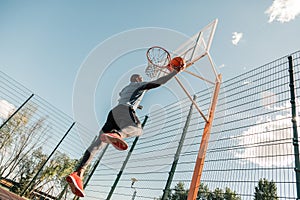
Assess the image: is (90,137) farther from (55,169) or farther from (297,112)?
(297,112)

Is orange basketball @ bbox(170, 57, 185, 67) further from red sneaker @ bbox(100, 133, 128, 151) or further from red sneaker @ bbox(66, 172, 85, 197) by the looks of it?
red sneaker @ bbox(66, 172, 85, 197)

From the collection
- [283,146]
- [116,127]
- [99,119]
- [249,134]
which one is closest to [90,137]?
[99,119]

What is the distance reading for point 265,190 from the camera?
97.4 inches

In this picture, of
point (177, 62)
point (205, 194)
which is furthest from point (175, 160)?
point (177, 62)

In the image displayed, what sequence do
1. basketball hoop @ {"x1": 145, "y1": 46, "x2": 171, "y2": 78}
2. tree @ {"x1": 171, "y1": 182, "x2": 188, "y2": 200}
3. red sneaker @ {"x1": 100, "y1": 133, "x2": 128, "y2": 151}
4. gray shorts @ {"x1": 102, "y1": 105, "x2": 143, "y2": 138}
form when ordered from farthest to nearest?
basketball hoop @ {"x1": 145, "y1": 46, "x2": 171, "y2": 78} < tree @ {"x1": 171, "y1": 182, "x2": 188, "y2": 200} < gray shorts @ {"x1": 102, "y1": 105, "x2": 143, "y2": 138} < red sneaker @ {"x1": 100, "y1": 133, "x2": 128, "y2": 151}

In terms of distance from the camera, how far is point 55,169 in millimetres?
10445

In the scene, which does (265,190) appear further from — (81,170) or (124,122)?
(81,170)

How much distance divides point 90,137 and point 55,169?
4.83 metres

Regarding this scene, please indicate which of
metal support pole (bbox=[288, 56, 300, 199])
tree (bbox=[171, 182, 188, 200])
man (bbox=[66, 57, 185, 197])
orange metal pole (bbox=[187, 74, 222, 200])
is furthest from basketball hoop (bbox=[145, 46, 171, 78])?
tree (bbox=[171, 182, 188, 200])

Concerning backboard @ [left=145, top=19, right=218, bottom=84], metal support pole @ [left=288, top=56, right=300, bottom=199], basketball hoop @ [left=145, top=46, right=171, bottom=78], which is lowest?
metal support pole @ [left=288, top=56, right=300, bottom=199]

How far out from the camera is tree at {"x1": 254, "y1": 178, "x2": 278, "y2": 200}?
240 cm

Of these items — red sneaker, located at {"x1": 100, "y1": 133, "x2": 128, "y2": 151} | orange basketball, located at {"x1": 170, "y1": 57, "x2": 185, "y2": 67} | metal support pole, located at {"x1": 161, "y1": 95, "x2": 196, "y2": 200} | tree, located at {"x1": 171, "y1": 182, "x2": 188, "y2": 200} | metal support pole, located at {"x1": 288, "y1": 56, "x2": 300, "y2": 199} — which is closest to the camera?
metal support pole, located at {"x1": 288, "y1": 56, "x2": 300, "y2": 199}

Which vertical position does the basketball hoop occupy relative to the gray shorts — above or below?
above

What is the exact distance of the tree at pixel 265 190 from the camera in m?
2.40
